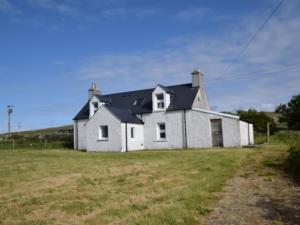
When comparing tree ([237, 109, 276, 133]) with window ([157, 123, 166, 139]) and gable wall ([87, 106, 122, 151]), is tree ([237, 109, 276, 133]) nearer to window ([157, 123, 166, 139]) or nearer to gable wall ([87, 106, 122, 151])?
window ([157, 123, 166, 139])

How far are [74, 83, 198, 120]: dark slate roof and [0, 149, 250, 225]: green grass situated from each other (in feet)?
44.6

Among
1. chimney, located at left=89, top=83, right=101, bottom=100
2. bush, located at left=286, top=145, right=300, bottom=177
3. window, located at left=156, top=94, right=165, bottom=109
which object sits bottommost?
bush, located at left=286, top=145, right=300, bottom=177

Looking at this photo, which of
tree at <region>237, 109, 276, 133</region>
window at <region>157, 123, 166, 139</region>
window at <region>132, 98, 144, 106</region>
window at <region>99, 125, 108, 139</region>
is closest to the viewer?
window at <region>99, 125, 108, 139</region>

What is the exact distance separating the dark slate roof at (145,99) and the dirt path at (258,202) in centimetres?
1649

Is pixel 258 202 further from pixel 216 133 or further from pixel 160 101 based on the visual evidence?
pixel 160 101

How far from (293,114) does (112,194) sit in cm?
3657

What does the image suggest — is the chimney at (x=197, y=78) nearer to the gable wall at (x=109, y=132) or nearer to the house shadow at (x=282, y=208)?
the gable wall at (x=109, y=132)

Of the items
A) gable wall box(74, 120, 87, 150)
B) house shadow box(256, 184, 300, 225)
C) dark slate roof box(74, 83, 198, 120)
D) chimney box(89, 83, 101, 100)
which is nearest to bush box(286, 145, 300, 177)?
house shadow box(256, 184, 300, 225)

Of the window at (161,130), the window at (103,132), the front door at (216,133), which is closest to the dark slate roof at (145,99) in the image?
the window at (161,130)

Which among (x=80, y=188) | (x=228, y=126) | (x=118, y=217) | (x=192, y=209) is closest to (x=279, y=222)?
(x=192, y=209)

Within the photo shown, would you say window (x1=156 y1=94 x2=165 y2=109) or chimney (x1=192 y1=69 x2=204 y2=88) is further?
chimney (x1=192 y1=69 x2=204 y2=88)

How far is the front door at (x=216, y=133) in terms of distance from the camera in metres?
26.5

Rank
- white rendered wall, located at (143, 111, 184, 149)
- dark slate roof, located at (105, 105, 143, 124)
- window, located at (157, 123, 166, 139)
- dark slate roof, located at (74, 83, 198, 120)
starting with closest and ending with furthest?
dark slate roof, located at (105, 105, 143, 124) < white rendered wall, located at (143, 111, 184, 149) < dark slate roof, located at (74, 83, 198, 120) < window, located at (157, 123, 166, 139)

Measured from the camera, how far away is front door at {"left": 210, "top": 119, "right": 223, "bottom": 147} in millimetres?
26453
